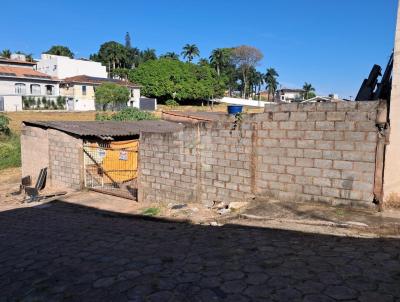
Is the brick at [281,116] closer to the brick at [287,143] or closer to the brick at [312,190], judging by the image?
the brick at [287,143]

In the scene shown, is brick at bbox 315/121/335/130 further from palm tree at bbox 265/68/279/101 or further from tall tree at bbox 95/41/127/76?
palm tree at bbox 265/68/279/101

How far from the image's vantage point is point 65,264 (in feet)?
18.8

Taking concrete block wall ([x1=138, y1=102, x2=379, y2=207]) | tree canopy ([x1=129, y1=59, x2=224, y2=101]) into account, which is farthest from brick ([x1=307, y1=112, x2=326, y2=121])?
tree canopy ([x1=129, y1=59, x2=224, y2=101])

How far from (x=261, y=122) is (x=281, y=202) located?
6.19 feet

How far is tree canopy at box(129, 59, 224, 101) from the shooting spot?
6669 centimetres

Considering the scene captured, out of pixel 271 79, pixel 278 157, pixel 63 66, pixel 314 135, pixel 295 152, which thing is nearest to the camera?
pixel 314 135

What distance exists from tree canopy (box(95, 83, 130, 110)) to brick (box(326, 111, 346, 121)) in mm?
47643

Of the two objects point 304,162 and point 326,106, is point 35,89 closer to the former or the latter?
point 304,162

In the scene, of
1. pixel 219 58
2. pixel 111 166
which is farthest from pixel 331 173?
pixel 219 58

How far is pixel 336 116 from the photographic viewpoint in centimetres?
716

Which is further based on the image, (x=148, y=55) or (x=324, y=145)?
(x=148, y=55)

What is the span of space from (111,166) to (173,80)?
5555 centimetres

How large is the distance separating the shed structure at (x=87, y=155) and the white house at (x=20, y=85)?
38.0 meters

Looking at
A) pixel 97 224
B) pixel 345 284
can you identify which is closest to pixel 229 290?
pixel 345 284
